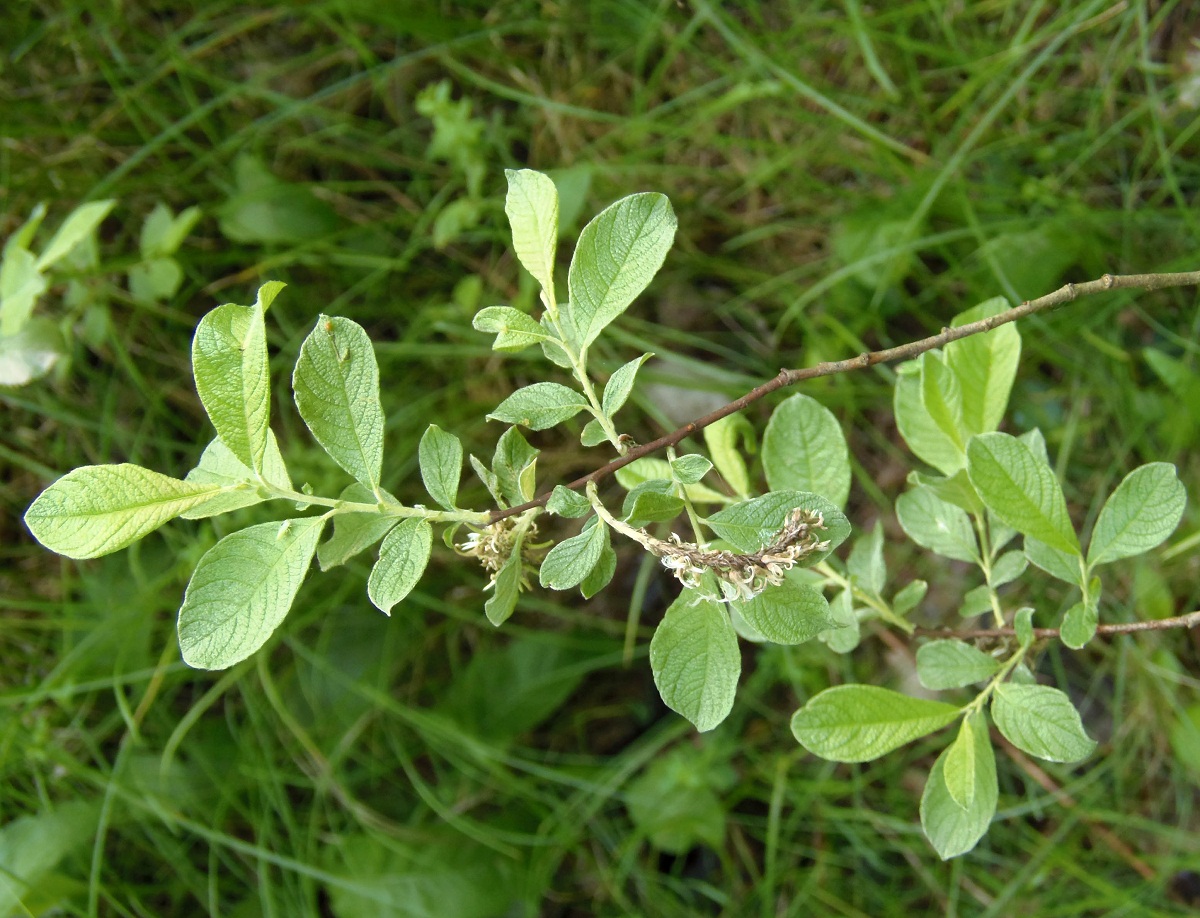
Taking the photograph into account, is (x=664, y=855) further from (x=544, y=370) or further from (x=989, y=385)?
(x=989, y=385)

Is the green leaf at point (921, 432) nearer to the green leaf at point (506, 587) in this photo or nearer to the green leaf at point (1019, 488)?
the green leaf at point (1019, 488)

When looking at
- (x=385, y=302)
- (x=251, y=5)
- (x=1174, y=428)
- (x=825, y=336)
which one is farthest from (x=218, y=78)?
(x=1174, y=428)

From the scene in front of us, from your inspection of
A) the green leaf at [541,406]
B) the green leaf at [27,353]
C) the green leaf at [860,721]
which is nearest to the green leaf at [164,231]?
the green leaf at [27,353]

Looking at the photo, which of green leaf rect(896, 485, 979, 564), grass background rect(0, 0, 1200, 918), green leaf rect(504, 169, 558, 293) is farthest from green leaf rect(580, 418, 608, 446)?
grass background rect(0, 0, 1200, 918)

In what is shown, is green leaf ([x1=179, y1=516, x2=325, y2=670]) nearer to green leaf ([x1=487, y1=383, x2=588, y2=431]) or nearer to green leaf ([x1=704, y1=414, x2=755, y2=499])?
green leaf ([x1=487, y1=383, x2=588, y2=431])

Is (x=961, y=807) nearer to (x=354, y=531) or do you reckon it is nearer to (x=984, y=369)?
(x=984, y=369)

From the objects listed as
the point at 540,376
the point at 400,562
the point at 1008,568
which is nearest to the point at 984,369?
the point at 1008,568

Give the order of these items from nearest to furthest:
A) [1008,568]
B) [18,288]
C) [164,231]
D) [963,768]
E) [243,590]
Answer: [243,590] < [963,768] < [1008,568] < [18,288] < [164,231]
